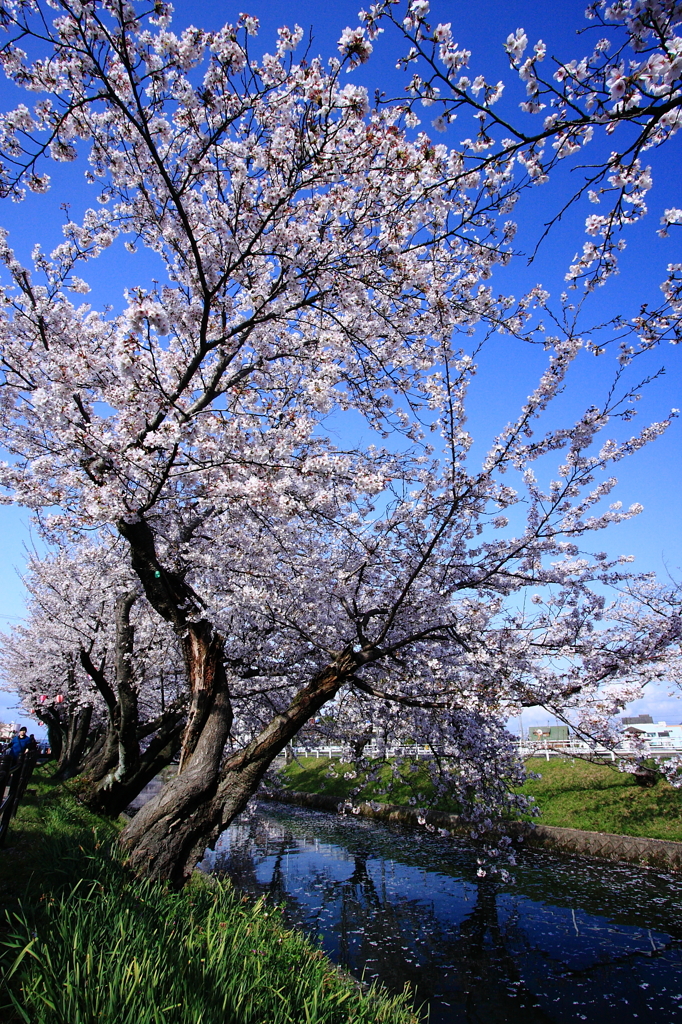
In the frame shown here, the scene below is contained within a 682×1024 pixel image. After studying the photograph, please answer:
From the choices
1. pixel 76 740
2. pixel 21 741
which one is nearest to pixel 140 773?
pixel 21 741

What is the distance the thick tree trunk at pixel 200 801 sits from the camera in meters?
6.59

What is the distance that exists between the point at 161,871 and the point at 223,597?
170 inches

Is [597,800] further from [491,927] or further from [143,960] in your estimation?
[143,960]

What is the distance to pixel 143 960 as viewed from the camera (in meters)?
3.29

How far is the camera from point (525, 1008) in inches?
299

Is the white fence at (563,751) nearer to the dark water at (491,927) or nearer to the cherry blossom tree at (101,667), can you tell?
the dark water at (491,927)

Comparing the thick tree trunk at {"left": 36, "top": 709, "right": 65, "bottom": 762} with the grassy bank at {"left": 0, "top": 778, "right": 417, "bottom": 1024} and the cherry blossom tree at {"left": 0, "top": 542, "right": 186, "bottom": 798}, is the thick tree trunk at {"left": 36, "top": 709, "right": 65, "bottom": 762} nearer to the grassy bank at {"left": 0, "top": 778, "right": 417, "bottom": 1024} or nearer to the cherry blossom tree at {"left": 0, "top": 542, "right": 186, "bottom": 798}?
the cherry blossom tree at {"left": 0, "top": 542, "right": 186, "bottom": 798}

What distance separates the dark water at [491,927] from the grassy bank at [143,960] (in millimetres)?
2900

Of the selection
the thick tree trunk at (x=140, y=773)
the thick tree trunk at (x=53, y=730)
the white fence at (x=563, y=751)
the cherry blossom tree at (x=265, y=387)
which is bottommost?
the thick tree trunk at (x=53, y=730)

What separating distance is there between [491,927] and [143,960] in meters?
10.3


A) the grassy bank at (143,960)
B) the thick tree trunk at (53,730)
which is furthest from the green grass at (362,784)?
the thick tree trunk at (53,730)

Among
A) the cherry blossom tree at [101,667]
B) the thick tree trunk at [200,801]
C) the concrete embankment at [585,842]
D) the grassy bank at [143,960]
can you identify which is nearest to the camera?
the grassy bank at [143,960]

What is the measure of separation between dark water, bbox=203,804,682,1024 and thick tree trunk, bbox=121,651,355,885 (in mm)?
2189

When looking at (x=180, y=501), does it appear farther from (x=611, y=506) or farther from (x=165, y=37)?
(x=611, y=506)
